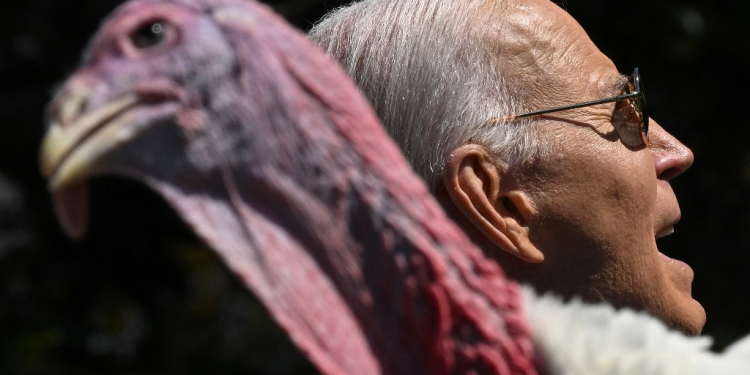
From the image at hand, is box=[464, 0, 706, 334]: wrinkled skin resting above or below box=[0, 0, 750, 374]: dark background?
above

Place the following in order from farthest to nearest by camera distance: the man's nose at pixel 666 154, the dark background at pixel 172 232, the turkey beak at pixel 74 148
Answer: the dark background at pixel 172 232
the man's nose at pixel 666 154
the turkey beak at pixel 74 148

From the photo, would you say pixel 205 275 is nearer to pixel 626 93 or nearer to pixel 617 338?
pixel 626 93

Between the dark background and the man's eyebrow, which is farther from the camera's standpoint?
the dark background

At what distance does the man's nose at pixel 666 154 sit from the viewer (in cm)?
185

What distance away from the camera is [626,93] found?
1763 mm

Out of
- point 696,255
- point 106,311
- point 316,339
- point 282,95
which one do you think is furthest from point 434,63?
point 696,255

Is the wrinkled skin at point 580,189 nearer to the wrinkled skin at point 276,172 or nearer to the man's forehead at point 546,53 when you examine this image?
the man's forehead at point 546,53

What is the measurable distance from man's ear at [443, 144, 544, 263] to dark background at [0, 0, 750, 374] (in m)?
2.20

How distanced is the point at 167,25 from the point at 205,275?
3282 millimetres

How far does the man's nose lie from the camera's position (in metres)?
1.85

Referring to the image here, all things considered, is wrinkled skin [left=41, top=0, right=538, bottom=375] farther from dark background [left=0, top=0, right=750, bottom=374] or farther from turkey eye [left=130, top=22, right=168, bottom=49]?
dark background [left=0, top=0, right=750, bottom=374]

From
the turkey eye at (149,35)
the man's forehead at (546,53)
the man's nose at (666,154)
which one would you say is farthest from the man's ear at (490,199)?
the turkey eye at (149,35)

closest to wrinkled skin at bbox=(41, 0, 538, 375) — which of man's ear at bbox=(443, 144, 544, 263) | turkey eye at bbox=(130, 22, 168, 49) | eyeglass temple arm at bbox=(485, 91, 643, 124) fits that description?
turkey eye at bbox=(130, 22, 168, 49)

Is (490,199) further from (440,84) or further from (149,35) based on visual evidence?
(149,35)
